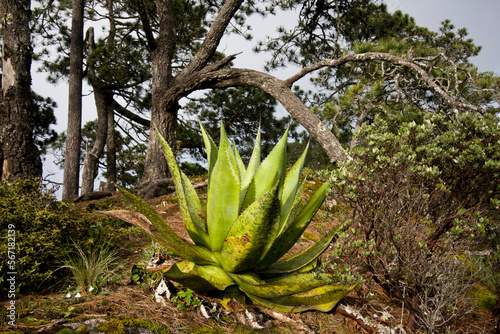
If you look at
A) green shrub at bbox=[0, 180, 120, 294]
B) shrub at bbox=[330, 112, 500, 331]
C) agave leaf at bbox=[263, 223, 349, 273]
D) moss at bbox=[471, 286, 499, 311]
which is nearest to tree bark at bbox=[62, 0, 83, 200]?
green shrub at bbox=[0, 180, 120, 294]

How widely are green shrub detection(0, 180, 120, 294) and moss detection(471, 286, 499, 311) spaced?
3.88 metres

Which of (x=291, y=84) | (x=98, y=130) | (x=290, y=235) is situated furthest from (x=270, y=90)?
(x=98, y=130)

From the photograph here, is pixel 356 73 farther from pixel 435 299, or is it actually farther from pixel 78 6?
pixel 435 299

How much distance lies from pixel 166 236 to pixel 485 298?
133 inches

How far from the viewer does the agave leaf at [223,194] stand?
2510 mm

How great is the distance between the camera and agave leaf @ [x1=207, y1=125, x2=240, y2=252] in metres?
2.51

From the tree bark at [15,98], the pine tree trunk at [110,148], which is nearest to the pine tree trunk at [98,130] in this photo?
the pine tree trunk at [110,148]

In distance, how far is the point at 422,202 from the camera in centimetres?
289

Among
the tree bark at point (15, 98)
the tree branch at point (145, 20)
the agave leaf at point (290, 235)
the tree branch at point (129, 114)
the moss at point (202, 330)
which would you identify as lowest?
the moss at point (202, 330)

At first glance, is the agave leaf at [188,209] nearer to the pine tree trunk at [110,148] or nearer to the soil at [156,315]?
the soil at [156,315]

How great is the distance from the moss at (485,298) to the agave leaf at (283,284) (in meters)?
1.88

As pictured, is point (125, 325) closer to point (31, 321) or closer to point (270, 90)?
point (31, 321)

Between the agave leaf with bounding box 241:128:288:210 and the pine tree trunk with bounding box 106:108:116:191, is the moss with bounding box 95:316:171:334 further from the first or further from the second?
the pine tree trunk with bounding box 106:108:116:191

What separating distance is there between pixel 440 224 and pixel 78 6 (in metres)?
9.92
